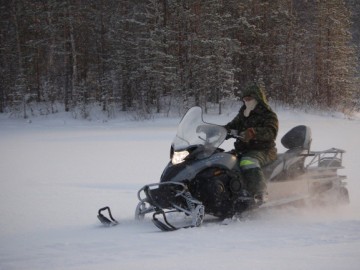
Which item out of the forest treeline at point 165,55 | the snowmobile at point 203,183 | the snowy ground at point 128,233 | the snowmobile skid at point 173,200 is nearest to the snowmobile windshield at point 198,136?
the snowmobile at point 203,183

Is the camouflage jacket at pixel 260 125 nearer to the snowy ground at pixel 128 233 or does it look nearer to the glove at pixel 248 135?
the glove at pixel 248 135

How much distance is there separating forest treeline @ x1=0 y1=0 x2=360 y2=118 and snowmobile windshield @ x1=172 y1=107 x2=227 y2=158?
19333mm

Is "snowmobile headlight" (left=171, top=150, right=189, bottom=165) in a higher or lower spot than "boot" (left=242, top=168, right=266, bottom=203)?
higher

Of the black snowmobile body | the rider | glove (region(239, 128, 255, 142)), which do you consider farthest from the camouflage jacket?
the black snowmobile body

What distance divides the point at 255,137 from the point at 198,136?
2.42ft

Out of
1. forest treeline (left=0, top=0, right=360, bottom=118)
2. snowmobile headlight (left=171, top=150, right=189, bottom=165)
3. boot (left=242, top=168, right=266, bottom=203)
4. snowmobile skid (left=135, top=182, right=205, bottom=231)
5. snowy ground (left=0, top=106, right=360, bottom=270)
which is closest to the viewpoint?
snowy ground (left=0, top=106, right=360, bottom=270)

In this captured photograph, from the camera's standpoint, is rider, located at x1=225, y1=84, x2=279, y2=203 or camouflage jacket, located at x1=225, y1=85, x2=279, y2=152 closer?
rider, located at x1=225, y1=84, x2=279, y2=203

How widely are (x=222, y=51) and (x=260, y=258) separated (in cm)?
2338

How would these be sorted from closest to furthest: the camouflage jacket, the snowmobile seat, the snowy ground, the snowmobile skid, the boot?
the snowy ground → the snowmobile skid → the boot → the camouflage jacket → the snowmobile seat

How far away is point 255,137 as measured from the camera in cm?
511

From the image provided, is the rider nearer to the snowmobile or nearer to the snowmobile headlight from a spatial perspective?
the snowmobile

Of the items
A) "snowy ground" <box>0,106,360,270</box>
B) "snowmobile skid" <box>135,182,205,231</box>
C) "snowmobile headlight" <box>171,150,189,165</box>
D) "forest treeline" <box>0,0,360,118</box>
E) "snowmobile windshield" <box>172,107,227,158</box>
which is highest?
"forest treeline" <box>0,0,360,118</box>

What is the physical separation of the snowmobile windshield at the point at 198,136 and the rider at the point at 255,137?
27 centimetres

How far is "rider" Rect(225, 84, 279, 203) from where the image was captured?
495 centimetres
